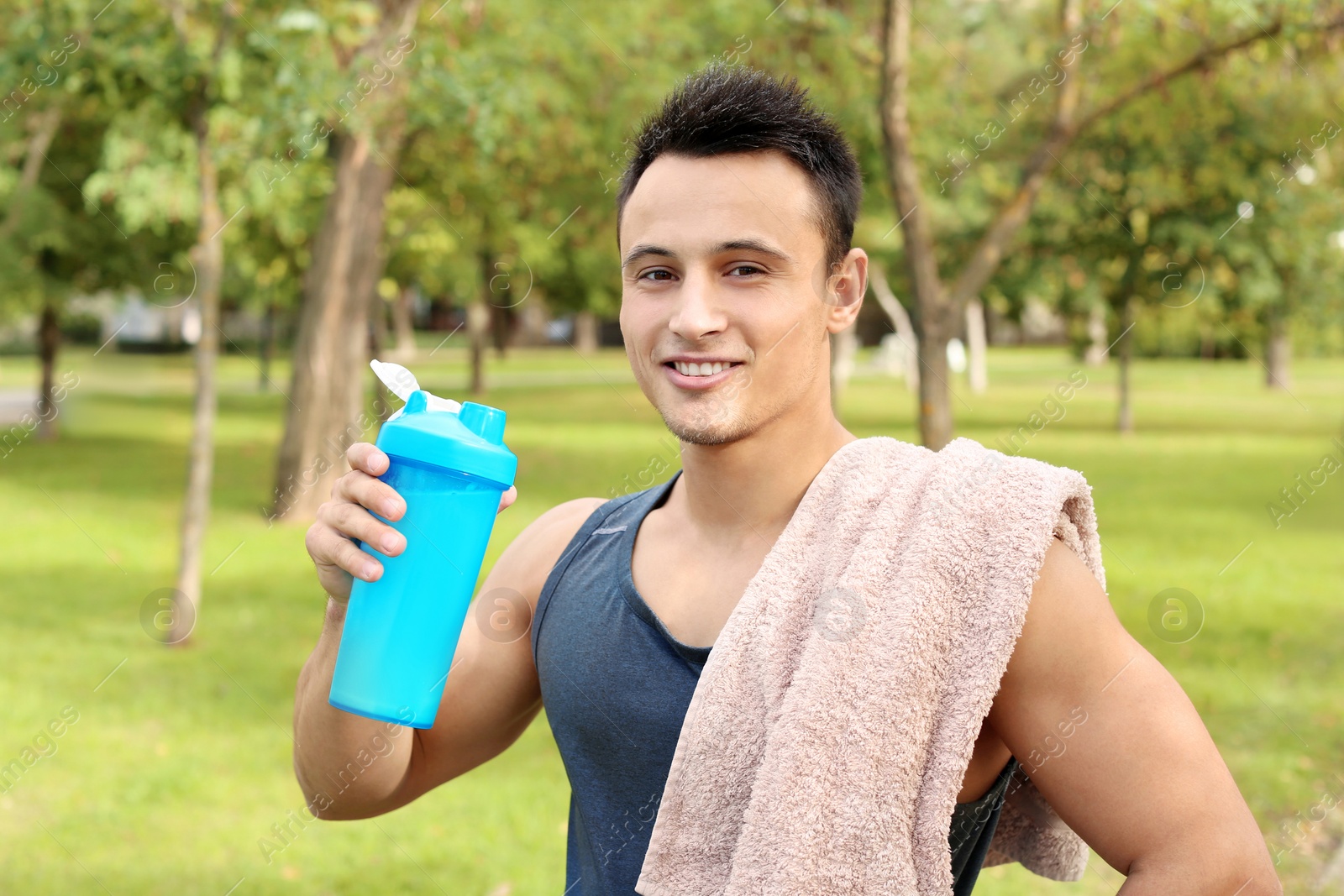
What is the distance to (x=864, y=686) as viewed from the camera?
4.88ft

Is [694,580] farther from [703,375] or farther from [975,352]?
[975,352]

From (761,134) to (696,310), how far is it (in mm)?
308

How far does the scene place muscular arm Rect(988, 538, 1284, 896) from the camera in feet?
4.53

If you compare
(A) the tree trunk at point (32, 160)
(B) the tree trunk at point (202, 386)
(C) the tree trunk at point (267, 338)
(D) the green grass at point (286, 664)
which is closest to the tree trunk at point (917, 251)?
(D) the green grass at point (286, 664)

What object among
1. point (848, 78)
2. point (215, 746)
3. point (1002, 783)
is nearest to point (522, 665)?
point (1002, 783)

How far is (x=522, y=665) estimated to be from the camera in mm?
2064

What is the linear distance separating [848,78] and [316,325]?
5.67 meters

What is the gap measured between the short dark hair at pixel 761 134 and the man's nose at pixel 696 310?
0.68 ft

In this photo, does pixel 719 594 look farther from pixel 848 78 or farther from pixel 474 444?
pixel 848 78

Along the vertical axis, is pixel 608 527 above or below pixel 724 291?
below

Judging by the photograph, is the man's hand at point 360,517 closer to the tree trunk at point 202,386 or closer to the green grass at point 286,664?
the green grass at point 286,664

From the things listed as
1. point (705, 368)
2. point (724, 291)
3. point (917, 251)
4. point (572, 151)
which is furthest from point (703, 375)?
point (572, 151)

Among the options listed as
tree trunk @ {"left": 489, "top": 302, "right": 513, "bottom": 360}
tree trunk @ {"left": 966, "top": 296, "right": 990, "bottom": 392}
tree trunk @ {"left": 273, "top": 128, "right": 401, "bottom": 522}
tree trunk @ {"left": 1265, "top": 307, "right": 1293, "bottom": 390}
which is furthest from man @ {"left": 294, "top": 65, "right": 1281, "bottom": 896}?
tree trunk @ {"left": 489, "top": 302, "right": 513, "bottom": 360}

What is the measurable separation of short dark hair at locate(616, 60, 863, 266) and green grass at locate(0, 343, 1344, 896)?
376cm
